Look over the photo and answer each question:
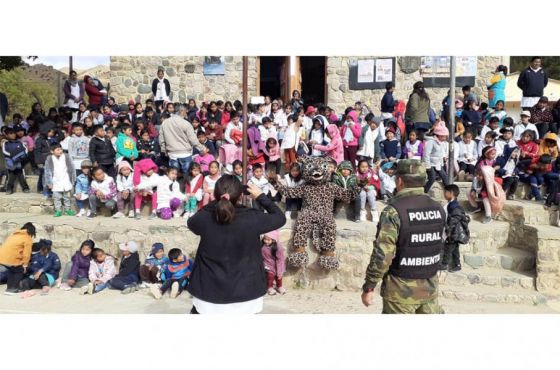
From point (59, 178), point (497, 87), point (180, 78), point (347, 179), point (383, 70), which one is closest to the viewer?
point (347, 179)

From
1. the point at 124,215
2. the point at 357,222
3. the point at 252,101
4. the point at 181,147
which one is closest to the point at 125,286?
the point at 124,215

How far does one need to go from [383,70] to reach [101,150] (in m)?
7.02

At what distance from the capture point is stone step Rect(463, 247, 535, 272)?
720cm

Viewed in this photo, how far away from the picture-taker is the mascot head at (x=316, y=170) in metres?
7.26

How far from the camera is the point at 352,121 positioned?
941 centimetres

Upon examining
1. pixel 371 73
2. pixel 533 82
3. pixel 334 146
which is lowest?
pixel 334 146

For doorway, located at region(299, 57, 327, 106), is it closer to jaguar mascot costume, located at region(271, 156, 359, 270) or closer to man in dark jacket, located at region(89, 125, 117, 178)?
man in dark jacket, located at region(89, 125, 117, 178)

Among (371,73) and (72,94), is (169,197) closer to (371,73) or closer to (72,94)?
(72,94)

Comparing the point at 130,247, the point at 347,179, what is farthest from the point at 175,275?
the point at 347,179

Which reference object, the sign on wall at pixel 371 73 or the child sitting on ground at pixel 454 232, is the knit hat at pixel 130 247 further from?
the sign on wall at pixel 371 73

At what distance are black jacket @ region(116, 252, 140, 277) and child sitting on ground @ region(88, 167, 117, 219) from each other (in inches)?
53.7

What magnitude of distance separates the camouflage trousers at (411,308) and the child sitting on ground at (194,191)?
15.8ft

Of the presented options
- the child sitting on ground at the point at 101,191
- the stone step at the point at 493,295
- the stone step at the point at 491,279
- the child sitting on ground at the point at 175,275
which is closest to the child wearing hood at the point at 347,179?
the stone step at the point at 491,279

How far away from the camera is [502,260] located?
725cm
